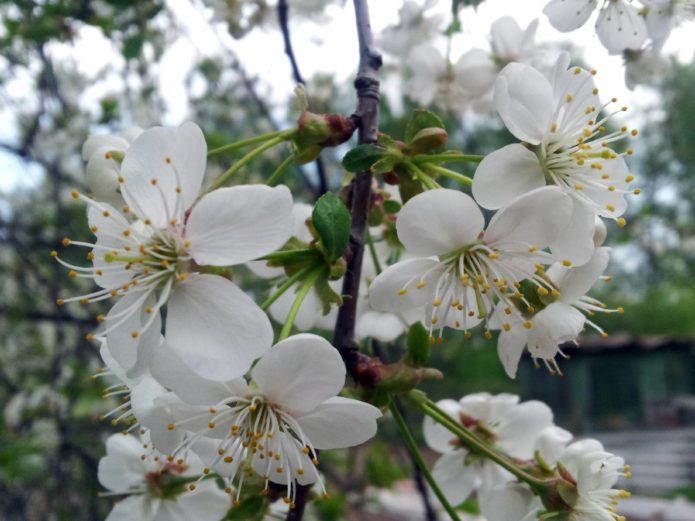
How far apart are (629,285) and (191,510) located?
40.9ft

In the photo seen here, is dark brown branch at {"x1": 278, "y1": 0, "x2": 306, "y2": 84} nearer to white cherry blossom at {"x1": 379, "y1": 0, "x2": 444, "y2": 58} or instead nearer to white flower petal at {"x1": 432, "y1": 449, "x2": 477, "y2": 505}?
white cherry blossom at {"x1": 379, "y1": 0, "x2": 444, "y2": 58}

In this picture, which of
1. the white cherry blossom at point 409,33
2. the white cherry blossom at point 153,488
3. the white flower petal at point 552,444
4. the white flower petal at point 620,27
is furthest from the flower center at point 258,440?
the white cherry blossom at point 409,33

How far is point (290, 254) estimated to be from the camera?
0.81 m

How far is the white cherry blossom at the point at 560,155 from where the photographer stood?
76 cm

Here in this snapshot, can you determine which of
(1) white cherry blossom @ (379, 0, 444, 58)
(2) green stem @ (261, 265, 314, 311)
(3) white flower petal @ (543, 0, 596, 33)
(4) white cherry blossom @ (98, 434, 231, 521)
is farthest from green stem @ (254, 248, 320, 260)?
(1) white cherry blossom @ (379, 0, 444, 58)

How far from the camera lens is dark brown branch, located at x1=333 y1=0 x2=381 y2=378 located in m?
0.86

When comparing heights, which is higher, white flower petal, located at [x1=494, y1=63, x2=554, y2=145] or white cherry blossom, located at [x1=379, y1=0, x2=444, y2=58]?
white cherry blossom, located at [x1=379, y1=0, x2=444, y2=58]

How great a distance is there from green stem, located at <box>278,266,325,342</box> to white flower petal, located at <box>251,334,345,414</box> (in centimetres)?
3

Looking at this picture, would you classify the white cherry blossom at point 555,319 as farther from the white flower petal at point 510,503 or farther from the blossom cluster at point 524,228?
the white flower petal at point 510,503

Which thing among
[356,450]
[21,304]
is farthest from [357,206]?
[21,304]

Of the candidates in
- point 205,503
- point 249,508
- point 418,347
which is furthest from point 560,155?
point 205,503

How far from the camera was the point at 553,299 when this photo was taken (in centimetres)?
86

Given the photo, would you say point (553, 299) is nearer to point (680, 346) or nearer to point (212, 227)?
point (212, 227)

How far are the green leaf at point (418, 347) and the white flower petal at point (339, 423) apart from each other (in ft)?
0.44
